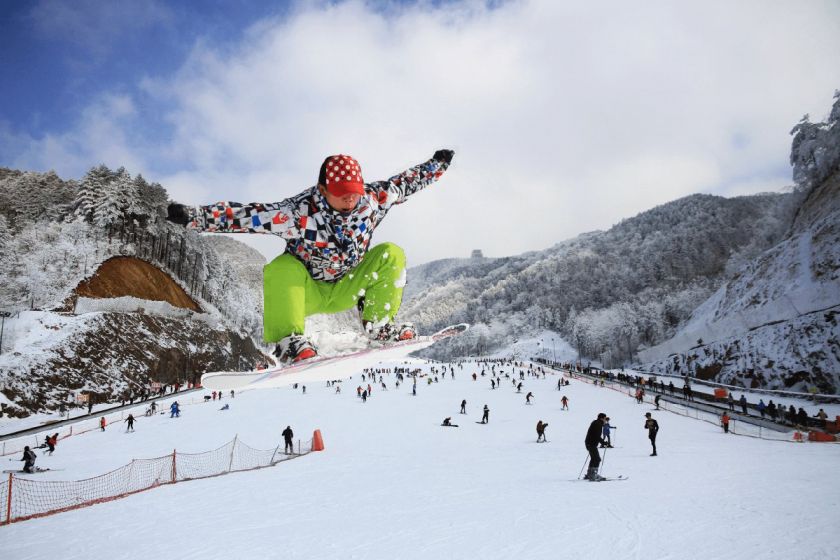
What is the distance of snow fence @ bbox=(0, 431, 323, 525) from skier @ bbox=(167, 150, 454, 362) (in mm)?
7748

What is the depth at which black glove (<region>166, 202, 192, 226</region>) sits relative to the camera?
4.00 metres

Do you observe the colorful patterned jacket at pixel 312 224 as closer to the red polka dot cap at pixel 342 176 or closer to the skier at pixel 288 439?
the red polka dot cap at pixel 342 176

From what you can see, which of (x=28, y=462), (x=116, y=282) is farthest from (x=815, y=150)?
(x=116, y=282)

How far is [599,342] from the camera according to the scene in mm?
88938

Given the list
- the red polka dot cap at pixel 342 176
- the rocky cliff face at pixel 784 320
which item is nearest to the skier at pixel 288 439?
the red polka dot cap at pixel 342 176

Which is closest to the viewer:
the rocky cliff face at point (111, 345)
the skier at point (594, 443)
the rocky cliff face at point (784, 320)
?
the skier at point (594, 443)

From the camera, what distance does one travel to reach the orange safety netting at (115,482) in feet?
30.7

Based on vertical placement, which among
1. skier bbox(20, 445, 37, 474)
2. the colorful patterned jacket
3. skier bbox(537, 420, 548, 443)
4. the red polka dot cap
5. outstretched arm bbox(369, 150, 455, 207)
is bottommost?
skier bbox(537, 420, 548, 443)

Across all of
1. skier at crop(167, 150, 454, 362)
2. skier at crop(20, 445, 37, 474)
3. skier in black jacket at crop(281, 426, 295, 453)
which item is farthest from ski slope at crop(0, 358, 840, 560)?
skier at crop(167, 150, 454, 362)

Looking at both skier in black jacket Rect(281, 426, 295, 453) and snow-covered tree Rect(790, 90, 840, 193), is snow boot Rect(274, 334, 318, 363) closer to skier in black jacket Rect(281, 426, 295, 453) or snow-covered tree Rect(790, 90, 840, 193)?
skier in black jacket Rect(281, 426, 295, 453)

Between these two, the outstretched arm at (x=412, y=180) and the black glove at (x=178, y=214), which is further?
the outstretched arm at (x=412, y=180)

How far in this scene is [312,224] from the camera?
4367 millimetres

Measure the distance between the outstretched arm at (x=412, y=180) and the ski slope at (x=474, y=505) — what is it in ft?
12.8

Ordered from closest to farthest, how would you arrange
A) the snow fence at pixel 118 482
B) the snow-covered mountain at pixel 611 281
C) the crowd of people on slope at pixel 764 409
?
the snow fence at pixel 118 482 < the crowd of people on slope at pixel 764 409 < the snow-covered mountain at pixel 611 281
